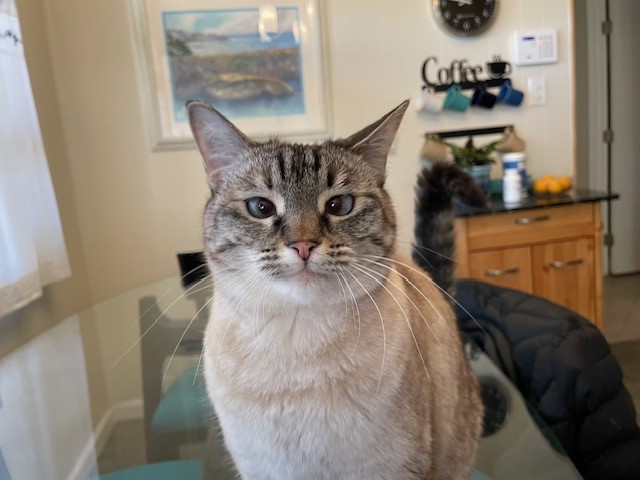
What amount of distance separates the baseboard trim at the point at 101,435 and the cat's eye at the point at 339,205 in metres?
0.85

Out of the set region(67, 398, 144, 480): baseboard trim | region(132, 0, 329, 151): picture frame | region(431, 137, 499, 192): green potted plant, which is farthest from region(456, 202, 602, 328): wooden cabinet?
region(67, 398, 144, 480): baseboard trim

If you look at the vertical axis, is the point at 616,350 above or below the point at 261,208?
below

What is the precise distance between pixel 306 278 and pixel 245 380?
210 mm

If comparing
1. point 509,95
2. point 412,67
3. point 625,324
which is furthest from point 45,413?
point 625,324

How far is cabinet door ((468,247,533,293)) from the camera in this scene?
2664mm

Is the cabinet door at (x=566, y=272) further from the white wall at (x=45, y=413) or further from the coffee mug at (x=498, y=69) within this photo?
the white wall at (x=45, y=413)

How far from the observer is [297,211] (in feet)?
2.88

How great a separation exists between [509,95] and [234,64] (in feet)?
5.12

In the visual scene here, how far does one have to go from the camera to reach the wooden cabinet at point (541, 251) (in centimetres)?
264

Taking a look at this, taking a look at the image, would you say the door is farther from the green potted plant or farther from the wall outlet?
the green potted plant

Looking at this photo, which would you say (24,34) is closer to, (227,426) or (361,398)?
(227,426)

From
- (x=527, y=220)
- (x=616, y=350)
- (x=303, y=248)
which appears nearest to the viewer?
(x=303, y=248)

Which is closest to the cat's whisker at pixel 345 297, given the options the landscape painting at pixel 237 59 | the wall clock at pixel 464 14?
the landscape painting at pixel 237 59

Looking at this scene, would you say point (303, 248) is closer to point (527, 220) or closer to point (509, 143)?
point (527, 220)
